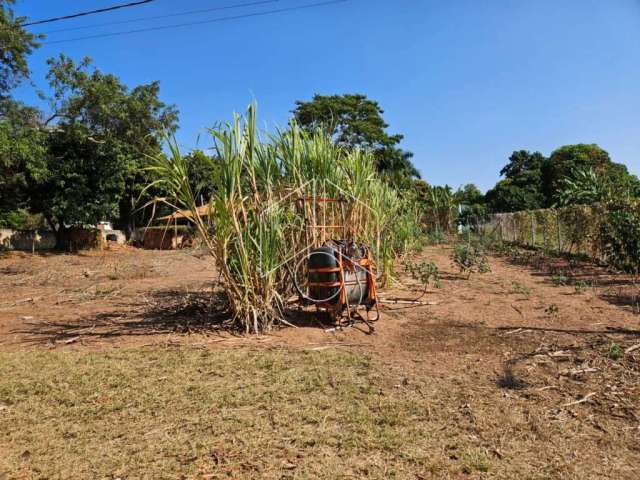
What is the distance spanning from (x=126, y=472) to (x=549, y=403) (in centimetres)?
254

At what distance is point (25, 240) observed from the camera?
2444cm

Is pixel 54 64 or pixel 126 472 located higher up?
pixel 54 64

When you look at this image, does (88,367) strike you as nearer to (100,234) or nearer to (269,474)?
(269,474)

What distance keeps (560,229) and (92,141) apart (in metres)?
19.1

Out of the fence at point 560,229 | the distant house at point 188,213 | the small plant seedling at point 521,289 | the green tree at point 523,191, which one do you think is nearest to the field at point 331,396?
the small plant seedling at point 521,289

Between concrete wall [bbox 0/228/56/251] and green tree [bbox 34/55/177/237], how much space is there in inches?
193

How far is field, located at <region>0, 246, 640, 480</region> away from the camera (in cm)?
226

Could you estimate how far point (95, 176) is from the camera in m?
20.3

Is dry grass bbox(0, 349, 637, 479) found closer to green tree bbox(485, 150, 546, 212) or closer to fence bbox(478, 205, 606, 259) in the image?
fence bbox(478, 205, 606, 259)

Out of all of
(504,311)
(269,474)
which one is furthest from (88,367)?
(504,311)

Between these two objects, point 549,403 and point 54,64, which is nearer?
point 549,403

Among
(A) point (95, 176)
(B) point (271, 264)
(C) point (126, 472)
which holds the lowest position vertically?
(C) point (126, 472)

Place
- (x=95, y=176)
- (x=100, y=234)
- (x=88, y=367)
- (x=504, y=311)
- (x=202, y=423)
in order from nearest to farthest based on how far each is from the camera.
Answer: (x=202, y=423), (x=88, y=367), (x=504, y=311), (x=95, y=176), (x=100, y=234)

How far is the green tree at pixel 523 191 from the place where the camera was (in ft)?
119
